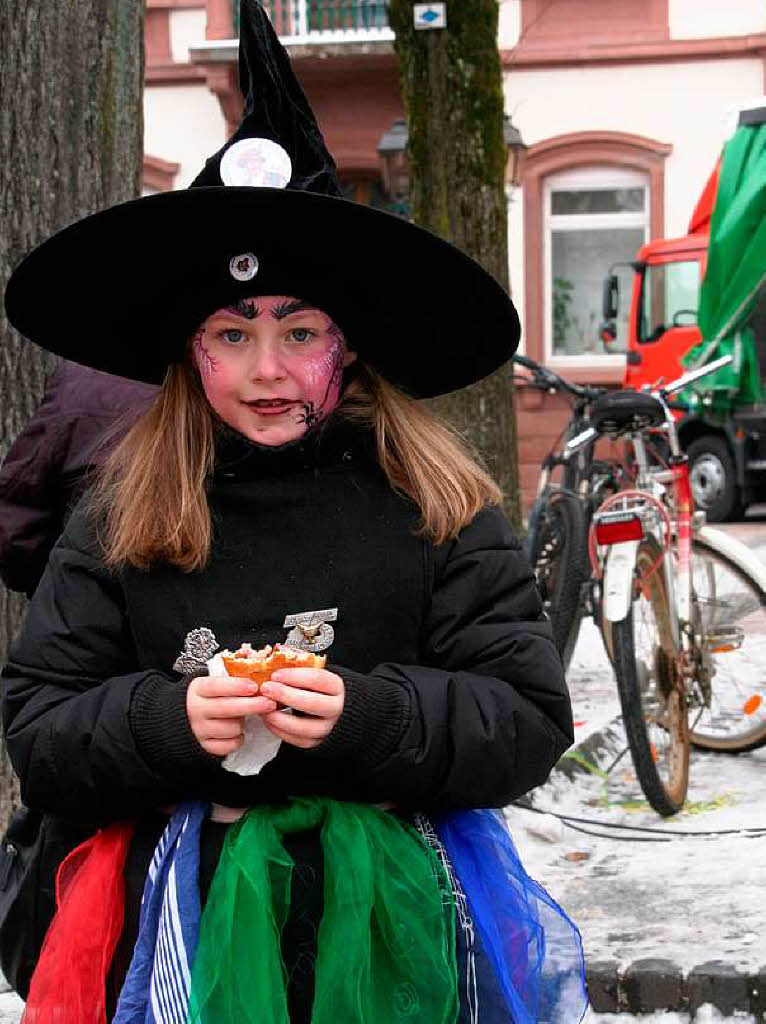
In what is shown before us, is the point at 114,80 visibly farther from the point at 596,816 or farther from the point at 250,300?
the point at 596,816

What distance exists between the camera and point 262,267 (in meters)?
1.96

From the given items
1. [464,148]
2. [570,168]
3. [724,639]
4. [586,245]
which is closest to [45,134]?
[724,639]

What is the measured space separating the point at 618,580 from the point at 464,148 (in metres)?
2.71

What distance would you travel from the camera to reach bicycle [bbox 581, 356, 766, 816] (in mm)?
4441

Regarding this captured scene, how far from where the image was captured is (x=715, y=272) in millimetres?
8055

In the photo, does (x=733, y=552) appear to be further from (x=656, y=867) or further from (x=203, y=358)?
(x=203, y=358)

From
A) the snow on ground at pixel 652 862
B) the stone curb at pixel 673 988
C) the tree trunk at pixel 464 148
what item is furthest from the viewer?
the tree trunk at pixel 464 148

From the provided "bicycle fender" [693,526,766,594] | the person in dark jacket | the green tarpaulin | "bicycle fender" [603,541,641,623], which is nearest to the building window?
the green tarpaulin

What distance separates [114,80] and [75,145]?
21cm

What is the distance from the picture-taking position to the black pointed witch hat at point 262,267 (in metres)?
1.92

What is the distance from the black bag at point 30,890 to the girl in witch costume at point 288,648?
0.06 metres

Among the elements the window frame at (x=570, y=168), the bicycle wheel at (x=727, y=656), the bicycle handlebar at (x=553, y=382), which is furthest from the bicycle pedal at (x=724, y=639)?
the window frame at (x=570, y=168)

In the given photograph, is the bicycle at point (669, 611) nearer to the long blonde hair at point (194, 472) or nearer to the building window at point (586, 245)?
the long blonde hair at point (194, 472)

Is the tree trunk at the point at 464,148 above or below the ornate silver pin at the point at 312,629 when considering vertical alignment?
above
